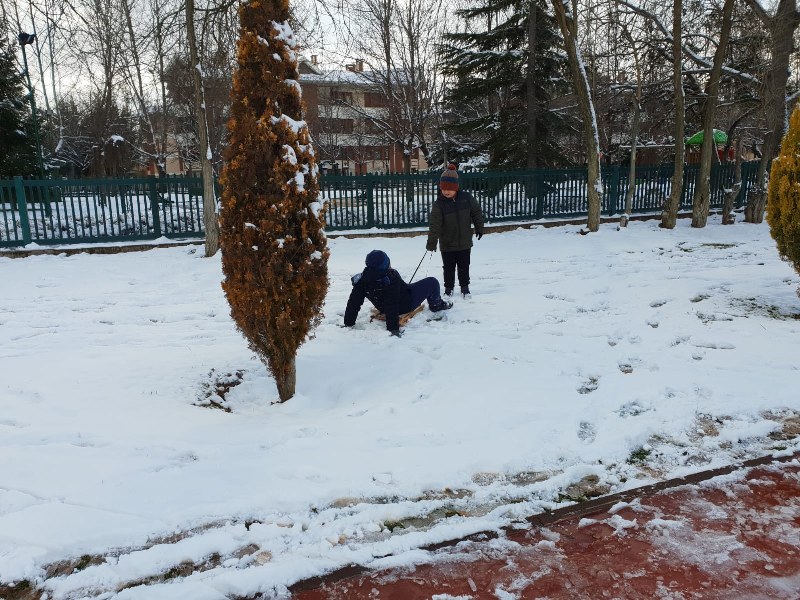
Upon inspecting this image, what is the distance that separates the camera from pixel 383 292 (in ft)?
19.3

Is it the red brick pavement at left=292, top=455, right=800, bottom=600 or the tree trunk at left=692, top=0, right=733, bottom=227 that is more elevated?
the tree trunk at left=692, top=0, right=733, bottom=227

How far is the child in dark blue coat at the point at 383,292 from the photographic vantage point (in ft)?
19.0

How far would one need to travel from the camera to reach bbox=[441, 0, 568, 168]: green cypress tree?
18.0 metres

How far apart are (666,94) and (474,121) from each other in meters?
6.73

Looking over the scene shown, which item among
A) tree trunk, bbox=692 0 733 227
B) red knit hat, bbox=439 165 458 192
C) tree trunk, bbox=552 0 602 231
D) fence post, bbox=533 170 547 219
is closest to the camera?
red knit hat, bbox=439 165 458 192

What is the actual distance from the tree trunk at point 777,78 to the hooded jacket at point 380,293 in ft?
39.9

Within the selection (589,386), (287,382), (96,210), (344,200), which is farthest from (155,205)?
(589,386)

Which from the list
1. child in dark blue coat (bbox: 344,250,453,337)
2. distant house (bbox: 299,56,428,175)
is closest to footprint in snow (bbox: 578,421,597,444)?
child in dark blue coat (bbox: 344,250,453,337)

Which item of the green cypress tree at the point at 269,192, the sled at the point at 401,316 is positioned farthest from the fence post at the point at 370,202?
the green cypress tree at the point at 269,192

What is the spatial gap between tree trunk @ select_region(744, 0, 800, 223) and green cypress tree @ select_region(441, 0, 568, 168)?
6082mm

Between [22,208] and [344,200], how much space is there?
7.08m

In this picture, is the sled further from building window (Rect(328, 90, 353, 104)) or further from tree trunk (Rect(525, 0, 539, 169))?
building window (Rect(328, 90, 353, 104))

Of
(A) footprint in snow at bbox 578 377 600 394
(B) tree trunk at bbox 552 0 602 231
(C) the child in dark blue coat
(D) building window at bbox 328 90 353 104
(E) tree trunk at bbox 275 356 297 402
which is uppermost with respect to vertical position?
(D) building window at bbox 328 90 353 104

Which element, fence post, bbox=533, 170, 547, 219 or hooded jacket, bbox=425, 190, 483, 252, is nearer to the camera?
hooded jacket, bbox=425, 190, 483, 252
